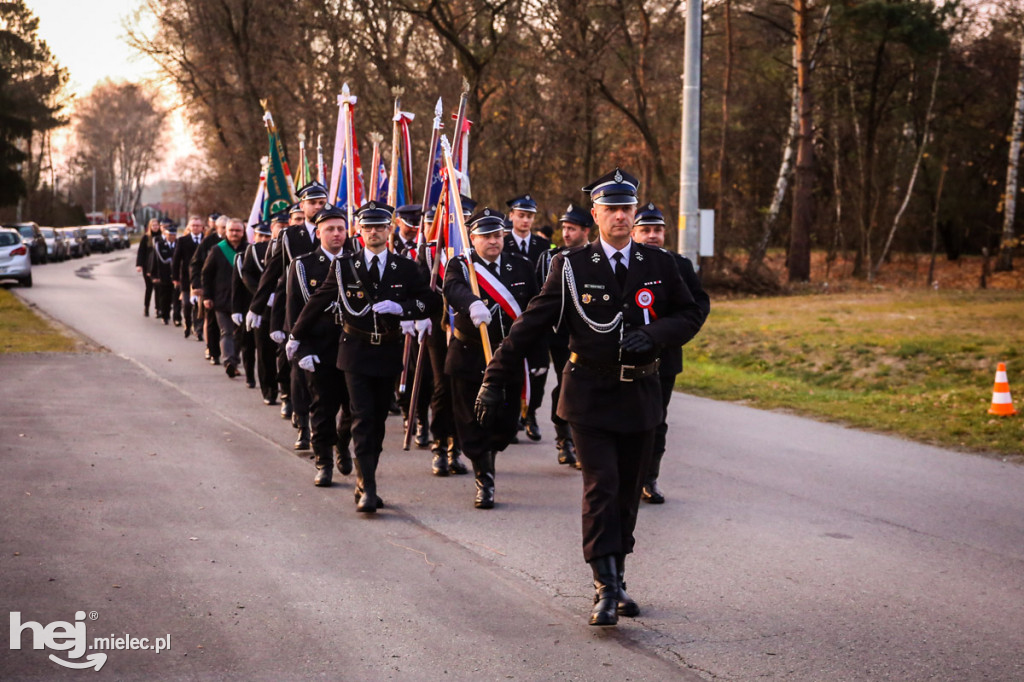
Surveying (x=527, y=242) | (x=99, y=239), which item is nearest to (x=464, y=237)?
(x=527, y=242)

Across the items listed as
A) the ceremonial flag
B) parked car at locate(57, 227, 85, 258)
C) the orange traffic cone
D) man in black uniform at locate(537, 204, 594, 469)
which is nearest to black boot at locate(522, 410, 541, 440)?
man in black uniform at locate(537, 204, 594, 469)

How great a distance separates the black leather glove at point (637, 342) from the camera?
225 inches

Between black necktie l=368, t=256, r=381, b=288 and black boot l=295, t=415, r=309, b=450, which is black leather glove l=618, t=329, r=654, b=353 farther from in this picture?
black boot l=295, t=415, r=309, b=450

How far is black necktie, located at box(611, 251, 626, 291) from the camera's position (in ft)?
19.4

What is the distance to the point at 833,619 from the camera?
5.70m

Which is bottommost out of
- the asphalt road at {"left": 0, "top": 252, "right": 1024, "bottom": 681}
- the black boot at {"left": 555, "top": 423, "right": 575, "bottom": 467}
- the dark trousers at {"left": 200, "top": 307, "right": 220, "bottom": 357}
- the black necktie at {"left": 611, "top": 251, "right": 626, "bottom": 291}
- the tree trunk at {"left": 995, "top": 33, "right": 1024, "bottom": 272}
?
the asphalt road at {"left": 0, "top": 252, "right": 1024, "bottom": 681}

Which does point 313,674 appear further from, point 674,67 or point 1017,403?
point 674,67

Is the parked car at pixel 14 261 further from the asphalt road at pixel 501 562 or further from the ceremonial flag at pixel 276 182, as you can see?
the asphalt road at pixel 501 562

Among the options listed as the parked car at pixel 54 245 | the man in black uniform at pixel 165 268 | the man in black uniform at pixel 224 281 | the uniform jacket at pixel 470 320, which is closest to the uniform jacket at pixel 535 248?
the uniform jacket at pixel 470 320

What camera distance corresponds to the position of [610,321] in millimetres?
5863

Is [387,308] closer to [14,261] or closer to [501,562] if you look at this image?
[501,562]

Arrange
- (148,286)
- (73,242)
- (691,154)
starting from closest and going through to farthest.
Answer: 1. (691,154)
2. (148,286)
3. (73,242)

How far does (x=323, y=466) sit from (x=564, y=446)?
207cm

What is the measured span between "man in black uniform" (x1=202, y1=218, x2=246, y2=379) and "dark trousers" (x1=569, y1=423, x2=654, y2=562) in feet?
31.6
